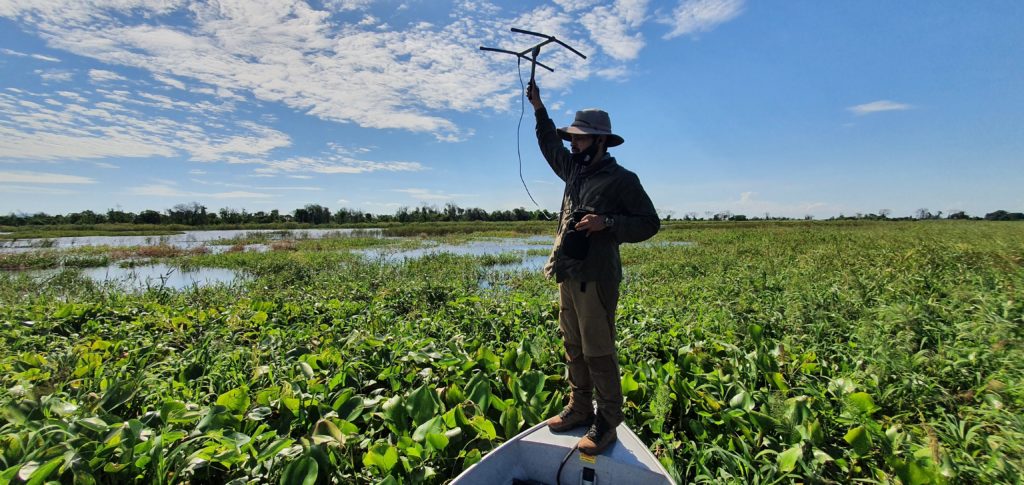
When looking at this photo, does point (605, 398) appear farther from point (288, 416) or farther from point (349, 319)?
point (349, 319)

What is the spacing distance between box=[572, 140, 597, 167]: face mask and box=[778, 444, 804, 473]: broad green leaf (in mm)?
1874

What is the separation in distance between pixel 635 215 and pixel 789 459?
1.49 metres

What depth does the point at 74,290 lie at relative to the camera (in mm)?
7797

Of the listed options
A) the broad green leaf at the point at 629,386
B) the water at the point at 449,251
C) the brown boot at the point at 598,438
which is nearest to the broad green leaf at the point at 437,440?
the brown boot at the point at 598,438

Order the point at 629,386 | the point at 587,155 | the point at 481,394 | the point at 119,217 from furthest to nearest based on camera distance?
1. the point at 119,217
2. the point at 629,386
3. the point at 481,394
4. the point at 587,155

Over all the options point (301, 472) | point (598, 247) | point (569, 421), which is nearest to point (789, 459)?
point (569, 421)

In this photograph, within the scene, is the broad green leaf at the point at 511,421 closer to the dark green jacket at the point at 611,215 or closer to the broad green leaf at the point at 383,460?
the broad green leaf at the point at 383,460

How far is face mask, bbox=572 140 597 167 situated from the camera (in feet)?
7.55

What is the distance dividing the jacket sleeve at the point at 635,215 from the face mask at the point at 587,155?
259 mm

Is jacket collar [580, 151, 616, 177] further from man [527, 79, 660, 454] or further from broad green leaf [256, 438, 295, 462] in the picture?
broad green leaf [256, 438, 295, 462]

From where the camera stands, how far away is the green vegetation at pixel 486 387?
85.1 inches

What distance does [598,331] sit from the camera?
7.20ft

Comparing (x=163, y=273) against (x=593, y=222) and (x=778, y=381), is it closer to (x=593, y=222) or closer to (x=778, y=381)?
(x=593, y=222)

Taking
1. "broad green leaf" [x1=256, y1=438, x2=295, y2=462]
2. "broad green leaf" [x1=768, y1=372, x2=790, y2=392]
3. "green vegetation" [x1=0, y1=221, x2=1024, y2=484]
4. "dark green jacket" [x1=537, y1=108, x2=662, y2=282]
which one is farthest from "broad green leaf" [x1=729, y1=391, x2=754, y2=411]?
"broad green leaf" [x1=256, y1=438, x2=295, y2=462]
